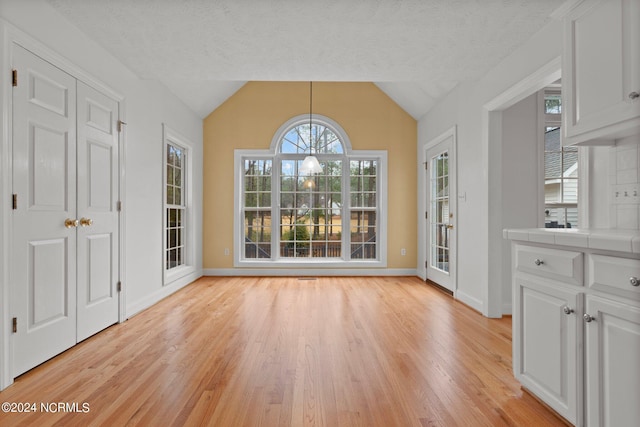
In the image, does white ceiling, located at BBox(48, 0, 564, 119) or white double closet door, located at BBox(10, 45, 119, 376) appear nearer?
white double closet door, located at BBox(10, 45, 119, 376)

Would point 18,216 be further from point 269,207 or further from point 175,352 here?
point 269,207

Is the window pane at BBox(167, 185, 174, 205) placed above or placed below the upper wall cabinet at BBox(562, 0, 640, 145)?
below

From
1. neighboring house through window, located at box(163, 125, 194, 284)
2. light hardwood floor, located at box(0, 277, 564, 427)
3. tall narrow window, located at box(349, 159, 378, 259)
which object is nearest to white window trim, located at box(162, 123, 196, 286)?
neighboring house through window, located at box(163, 125, 194, 284)

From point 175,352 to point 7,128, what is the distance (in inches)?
70.8

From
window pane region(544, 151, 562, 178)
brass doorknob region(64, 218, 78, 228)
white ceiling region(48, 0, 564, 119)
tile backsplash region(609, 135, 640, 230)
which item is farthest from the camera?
window pane region(544, 151, 562, 178)

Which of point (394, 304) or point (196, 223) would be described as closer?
point (394, 304)

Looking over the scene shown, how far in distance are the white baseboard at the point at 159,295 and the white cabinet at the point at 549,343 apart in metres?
3.38

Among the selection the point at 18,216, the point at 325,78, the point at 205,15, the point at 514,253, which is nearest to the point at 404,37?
the point at 325,78

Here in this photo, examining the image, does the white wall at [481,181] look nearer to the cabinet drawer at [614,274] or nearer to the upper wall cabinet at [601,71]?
the upper wall cabinet at [601,71]

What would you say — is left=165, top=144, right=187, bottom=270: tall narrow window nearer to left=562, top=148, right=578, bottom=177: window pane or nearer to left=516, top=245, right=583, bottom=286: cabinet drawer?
left=516, top=245, right=583, bottom=286: cabinet drawer

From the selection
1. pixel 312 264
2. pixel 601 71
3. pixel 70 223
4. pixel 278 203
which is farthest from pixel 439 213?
pixel 70 223

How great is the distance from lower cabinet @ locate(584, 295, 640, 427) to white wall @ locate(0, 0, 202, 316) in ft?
11.4

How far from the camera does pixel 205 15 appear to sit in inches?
100

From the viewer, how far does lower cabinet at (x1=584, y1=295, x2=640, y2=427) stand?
50.1 inches
